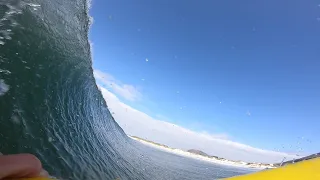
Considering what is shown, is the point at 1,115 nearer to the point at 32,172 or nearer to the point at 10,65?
the point at 10,65

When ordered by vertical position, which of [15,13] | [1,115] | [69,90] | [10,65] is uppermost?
→ [15,13]

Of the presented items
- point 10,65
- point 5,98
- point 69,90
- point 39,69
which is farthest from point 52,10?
point 5,98

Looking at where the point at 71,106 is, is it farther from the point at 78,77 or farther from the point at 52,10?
the point at 52,10

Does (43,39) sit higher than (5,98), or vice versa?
(43,39)

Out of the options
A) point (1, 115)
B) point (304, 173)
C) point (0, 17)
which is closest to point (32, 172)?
point (304, 173)

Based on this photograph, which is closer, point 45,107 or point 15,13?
point 45,107

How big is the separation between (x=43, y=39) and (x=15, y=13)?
1.85 metres

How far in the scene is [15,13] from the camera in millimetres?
13852

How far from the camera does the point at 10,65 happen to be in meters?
10.4

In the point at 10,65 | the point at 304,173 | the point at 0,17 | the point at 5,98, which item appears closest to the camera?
the point at 304,173

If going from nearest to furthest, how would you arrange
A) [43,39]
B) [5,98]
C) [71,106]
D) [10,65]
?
[5,98] < [10,65] < [43,39] < [71,106]

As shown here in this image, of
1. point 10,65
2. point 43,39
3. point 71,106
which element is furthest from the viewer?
point 71,106

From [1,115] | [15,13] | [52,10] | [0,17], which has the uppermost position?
[52,10]

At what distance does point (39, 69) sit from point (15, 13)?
3.55 meters
